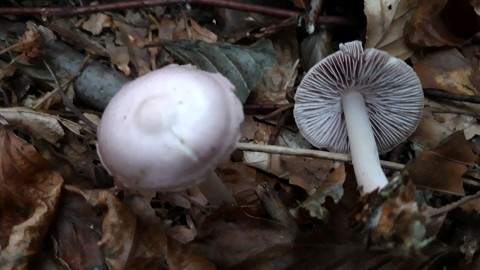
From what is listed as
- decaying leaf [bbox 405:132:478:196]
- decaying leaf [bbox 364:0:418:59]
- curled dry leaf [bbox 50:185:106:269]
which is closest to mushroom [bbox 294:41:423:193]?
decaying leaf [bbox 405:132:478:196]

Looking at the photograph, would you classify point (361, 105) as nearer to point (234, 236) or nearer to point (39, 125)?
point (234, 236)

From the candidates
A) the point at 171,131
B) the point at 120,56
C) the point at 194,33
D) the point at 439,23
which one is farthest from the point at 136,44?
the point at 439,23

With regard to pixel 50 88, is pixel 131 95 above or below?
above

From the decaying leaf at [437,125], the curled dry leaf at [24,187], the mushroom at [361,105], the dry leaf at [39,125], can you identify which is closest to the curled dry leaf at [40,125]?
the dry leaf at [39,125]

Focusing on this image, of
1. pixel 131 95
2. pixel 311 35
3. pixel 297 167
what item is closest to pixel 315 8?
pixel 311 35

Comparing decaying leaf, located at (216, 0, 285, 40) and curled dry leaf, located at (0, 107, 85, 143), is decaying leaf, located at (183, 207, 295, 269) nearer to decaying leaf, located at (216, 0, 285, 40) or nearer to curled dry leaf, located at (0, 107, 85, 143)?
curled dry leaf, located at (0, 107, 85, 143)

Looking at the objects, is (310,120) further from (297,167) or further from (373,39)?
(373,39)

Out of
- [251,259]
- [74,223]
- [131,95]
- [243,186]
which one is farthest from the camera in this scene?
[243,186]
